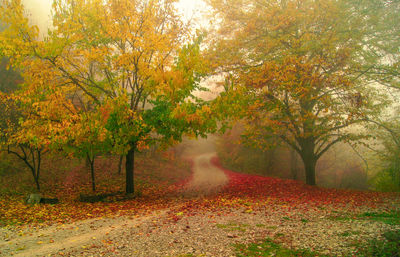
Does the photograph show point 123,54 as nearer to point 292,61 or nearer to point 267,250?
point 292,61

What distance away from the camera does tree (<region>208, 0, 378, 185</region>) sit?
1039cm

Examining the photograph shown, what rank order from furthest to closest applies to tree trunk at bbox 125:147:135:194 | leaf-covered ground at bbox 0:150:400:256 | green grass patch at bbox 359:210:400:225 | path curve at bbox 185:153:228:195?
path curve at bbox 185:153:228:195 < tree trunk at bbox 125:147:135:194 < green grass patch at bbox 359:210:400:225 < leaf-covered ground at bbox 0:150:400:256

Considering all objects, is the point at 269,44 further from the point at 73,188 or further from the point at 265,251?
the point at 73,188

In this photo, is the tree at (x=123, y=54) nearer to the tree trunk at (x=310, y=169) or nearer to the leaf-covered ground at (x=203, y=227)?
the leaf-covered ground at (x=203, y=227)

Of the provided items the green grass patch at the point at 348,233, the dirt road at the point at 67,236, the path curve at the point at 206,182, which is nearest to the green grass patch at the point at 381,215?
the green grass patch at the point at 348,233

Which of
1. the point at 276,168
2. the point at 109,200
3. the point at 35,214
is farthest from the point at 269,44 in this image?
the point at 276,168

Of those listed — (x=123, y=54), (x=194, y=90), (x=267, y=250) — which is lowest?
(x=267, y=250)

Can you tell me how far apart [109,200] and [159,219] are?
4767 mm

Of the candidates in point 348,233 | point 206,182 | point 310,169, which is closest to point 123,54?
point 348,233

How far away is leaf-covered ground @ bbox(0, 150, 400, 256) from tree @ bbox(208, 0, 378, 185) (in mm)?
3894

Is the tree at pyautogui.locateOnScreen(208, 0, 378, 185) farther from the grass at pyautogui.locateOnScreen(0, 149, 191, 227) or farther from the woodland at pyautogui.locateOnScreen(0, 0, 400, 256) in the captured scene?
the grass at pyautogui.locateOnScreen(0, 149, 191, 227)

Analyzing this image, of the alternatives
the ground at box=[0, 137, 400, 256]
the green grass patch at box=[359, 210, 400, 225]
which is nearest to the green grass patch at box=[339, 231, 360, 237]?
the ground at box=[0, 137, 400, 256]

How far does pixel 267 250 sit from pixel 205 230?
70.4 inches

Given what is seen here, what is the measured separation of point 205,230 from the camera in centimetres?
629
